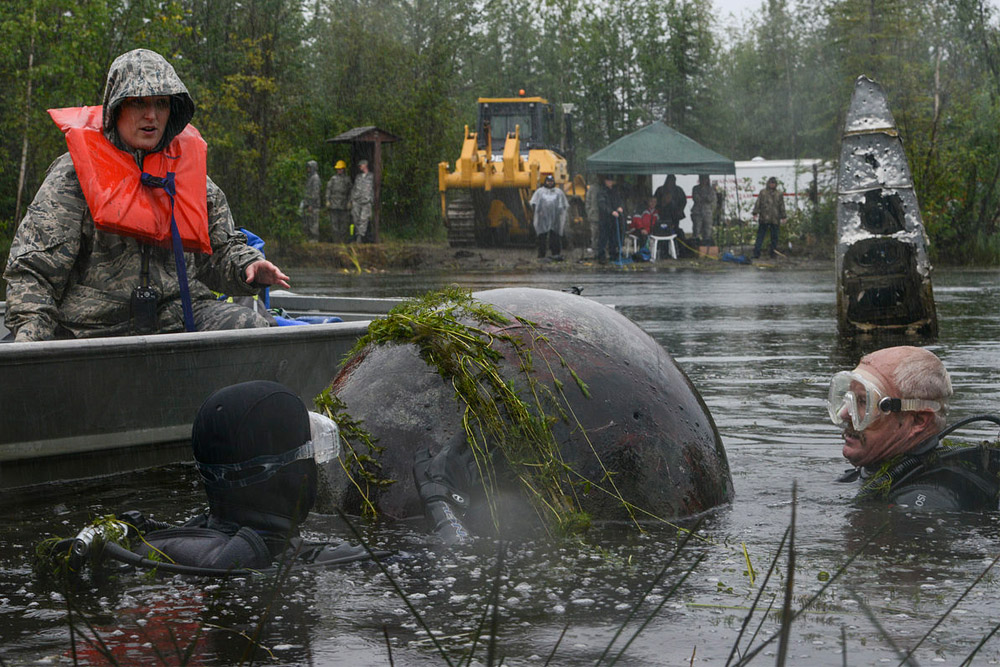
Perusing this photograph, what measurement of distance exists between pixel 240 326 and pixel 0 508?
67.2 inches

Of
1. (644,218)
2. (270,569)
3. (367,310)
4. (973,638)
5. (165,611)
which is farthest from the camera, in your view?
(644,218)

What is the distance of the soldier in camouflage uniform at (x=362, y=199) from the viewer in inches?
1506

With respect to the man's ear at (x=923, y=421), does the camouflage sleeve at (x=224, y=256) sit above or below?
above

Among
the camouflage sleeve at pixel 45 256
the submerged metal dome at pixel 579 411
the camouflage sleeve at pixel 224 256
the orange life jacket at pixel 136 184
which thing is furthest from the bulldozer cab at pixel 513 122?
the submerged metal dome at pixel 579 411

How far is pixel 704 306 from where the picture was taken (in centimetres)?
1977

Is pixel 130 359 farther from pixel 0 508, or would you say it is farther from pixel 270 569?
pixel 270 569

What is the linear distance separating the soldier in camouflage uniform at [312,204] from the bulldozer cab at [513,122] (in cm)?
519

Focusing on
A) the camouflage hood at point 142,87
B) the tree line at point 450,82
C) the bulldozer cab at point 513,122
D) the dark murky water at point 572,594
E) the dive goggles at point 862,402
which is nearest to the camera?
the dark murky water at point 572,594

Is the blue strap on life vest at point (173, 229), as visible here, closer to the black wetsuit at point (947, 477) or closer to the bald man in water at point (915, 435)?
the bald man in water at point (915, 435)

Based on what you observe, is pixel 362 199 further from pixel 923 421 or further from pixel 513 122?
pixel 923 421

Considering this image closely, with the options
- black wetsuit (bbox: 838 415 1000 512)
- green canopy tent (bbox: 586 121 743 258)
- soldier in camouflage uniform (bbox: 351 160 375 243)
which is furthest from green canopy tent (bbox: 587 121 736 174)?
black wetsuit (bbox: 838 415 1000 512)

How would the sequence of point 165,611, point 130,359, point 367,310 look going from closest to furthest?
point 165,611, point 130,359, point 367,310

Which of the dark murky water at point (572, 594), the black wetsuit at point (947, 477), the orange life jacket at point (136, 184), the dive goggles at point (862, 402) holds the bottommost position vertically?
the dark murky water at point (572, 594)

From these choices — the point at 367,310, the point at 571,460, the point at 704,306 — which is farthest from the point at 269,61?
the point at 571,460
